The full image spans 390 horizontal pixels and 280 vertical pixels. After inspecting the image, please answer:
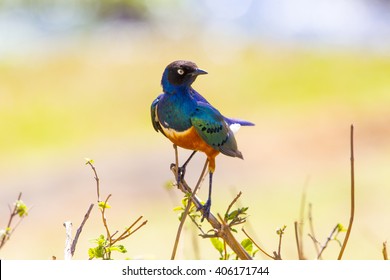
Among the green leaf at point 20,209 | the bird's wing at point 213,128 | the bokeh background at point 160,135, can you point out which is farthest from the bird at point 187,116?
the bokeh background at point 160,135

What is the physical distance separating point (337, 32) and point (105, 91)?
8.30 metres

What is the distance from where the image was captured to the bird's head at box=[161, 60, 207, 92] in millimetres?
1724

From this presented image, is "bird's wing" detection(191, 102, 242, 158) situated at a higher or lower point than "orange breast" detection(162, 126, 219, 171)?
higher

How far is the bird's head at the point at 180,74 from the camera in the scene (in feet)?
5.65

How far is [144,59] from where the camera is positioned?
55.5 feet

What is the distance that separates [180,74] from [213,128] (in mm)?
136

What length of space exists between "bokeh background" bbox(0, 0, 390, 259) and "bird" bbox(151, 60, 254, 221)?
16.5ft

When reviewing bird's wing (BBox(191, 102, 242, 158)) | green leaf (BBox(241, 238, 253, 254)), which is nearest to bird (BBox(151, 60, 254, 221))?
bird's wing (BBox(191, 102, 242, 158))

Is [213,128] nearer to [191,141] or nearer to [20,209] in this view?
[191,141]

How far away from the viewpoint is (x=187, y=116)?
1.70 meters

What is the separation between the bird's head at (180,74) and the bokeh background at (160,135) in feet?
16.7

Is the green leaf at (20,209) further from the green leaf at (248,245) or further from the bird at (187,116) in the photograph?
the green leaf at (248,245)

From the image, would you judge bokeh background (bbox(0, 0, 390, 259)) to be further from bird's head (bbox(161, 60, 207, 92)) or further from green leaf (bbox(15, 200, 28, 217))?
bird's head (bbox(161, 60, 207, 92))

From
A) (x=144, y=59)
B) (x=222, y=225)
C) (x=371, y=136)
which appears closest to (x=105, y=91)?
(x=144, y=59)
